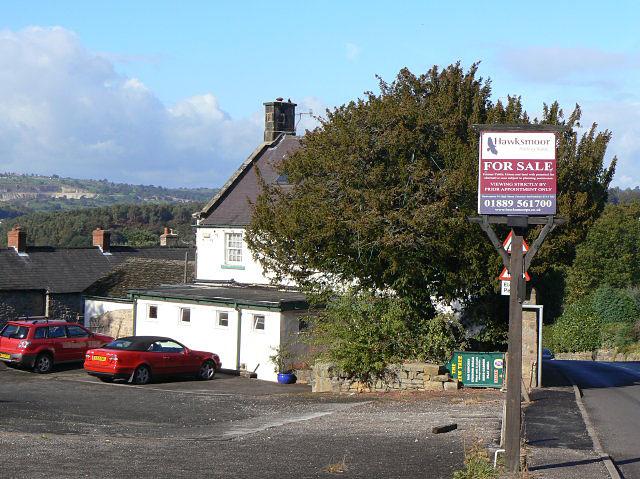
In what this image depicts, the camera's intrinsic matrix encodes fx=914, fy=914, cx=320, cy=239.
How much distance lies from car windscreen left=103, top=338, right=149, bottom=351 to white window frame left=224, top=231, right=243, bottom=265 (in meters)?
9.41

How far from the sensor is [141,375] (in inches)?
1118

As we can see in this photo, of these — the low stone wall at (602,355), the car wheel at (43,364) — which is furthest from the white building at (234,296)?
the low stone wall at (602,355)

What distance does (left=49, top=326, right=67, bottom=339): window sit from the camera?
103ft

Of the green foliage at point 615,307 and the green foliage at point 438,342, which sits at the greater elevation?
the green foliage at point 615,307

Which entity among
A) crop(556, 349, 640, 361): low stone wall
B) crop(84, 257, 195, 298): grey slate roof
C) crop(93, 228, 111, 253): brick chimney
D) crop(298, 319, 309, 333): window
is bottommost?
crop(556, 349, 640, 361): low stone wall

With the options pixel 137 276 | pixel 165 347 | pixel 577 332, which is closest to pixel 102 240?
pixel 137 276

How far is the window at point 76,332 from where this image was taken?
1266 inches

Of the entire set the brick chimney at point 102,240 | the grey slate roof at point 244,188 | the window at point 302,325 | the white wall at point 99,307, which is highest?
the grey slate roof at point 244,188

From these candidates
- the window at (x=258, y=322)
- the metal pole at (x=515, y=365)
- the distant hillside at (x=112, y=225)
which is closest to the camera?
the metal pole at (x=515, y=365)

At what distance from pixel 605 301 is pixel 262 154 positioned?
1156 inches

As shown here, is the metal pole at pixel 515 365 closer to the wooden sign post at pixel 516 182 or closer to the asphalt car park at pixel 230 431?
the wooden sign post at pixel 516 182

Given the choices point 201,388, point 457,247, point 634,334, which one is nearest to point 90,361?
point 201,388

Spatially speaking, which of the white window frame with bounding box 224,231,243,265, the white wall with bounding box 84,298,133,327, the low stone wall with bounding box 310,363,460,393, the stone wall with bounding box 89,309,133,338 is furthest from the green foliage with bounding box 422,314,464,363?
the white wall with bounding box 84,298,133,327

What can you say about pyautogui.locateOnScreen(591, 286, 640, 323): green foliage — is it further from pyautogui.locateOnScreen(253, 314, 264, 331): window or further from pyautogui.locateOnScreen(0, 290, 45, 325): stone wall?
pyautogui.locateOnScreen(0, 290, 45, 325): stone wall
